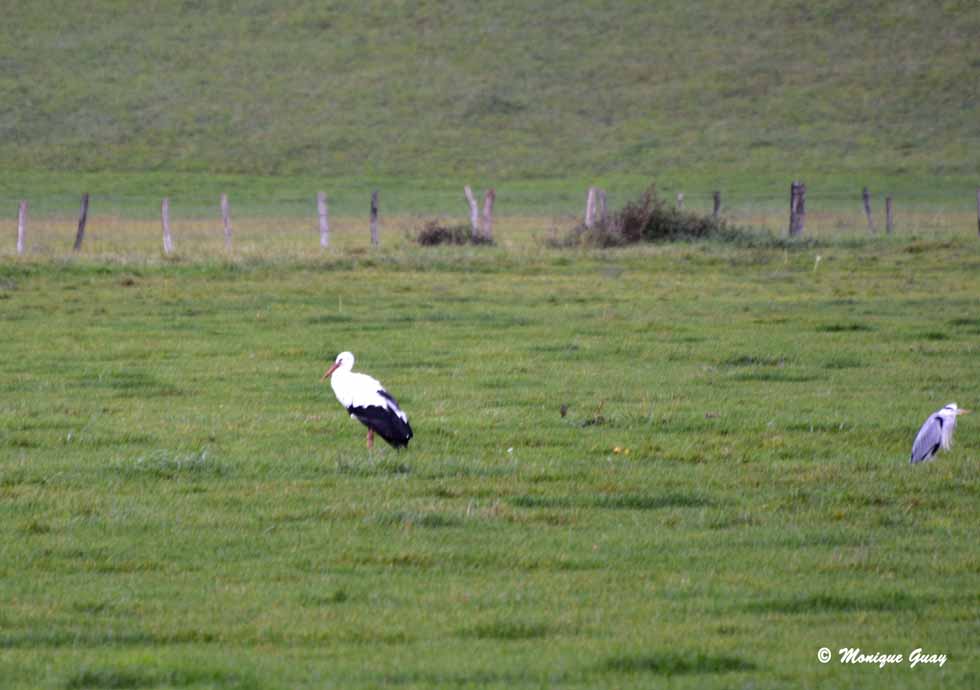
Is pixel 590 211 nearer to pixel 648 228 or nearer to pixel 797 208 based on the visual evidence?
pixel 648 228

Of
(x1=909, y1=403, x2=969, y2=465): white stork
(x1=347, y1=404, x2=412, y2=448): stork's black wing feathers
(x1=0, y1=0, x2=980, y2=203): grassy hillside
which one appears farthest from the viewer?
(x1=0, y1=0, x2=980, y2=203): grassy hillside

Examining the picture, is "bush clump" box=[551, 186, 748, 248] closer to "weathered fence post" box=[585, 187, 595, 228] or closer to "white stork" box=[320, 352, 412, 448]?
"weathered fence post" box=[585, 187, 595, 228]

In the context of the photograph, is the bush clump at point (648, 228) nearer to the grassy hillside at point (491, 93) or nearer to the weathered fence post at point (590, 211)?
the weathered fence post at point (590, 211)

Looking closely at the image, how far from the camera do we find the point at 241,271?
86.1ft

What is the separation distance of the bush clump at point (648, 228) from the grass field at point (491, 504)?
10.9 m

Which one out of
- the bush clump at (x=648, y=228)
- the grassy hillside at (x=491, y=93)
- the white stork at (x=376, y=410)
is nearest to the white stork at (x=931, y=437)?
the white stork at (x=376, y=410)

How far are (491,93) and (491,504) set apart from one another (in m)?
66.7

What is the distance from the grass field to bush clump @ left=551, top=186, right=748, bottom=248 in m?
10.9

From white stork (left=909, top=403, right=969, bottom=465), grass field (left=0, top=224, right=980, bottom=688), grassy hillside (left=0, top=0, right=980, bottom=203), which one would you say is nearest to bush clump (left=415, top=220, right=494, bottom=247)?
grass field (left=0, top=224, right=980, bottom=688)

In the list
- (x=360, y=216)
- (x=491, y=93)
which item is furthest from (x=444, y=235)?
(x=491, y=93)

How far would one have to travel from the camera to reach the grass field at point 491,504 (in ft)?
21.0

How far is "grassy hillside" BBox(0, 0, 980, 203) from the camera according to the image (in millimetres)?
64312

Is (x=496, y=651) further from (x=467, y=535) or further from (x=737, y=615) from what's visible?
(x=467, y=535)

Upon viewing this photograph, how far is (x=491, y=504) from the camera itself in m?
9.27
